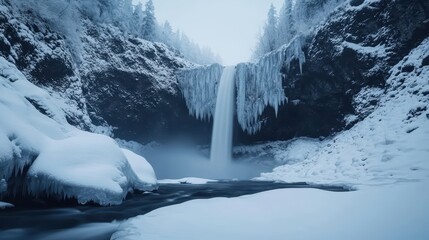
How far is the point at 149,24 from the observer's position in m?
37.6

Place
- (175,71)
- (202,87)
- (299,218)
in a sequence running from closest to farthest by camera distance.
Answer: (299,218) → (202,87) → (175,71)

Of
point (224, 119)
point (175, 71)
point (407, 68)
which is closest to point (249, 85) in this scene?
point (224, 119)

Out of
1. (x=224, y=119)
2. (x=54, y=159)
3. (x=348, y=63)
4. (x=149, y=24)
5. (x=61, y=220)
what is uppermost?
(x=149, y=24)

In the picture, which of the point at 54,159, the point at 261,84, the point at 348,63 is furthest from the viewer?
the point at 261,84

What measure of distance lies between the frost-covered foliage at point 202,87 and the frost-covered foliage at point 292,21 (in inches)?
460

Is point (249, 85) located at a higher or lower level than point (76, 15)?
lower

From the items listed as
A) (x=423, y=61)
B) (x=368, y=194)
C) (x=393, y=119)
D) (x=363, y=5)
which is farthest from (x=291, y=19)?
(x=368, y=194)

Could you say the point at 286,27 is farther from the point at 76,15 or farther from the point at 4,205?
the point at 4,205

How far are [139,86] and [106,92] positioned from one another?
2700 millimetres

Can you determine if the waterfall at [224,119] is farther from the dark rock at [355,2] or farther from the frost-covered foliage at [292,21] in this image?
the frost-covered foliage at [292,21]

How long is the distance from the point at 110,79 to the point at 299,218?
20.6 meters

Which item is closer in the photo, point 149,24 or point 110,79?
point 110,79

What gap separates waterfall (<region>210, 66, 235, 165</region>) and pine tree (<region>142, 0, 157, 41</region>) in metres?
18.6

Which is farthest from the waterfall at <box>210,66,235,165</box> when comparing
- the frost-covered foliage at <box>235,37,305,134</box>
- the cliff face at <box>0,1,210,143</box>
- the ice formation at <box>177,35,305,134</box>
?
the cliff face at <box>0,1,210,143</box>
